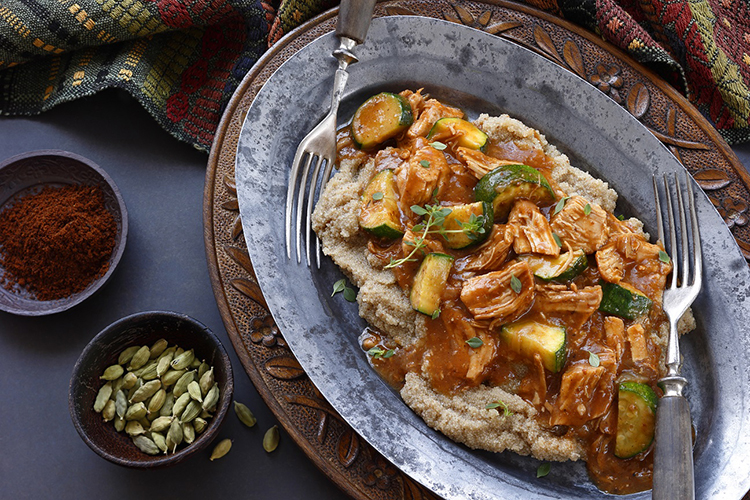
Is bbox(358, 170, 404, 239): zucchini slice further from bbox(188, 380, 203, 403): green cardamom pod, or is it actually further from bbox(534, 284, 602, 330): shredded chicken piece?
bbox(188, 380, 203, 403): green cardamom pod

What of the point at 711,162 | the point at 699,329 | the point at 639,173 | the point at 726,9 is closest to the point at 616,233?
the point at 639,173

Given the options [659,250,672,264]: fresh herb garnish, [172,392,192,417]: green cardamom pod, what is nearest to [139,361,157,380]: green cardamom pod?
[172,392,192,417]: green cardamom pod

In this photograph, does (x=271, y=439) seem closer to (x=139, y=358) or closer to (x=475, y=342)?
(x=139, y=358)

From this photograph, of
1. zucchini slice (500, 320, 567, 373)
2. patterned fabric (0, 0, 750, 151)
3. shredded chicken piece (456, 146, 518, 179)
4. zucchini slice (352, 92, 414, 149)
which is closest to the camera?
zucchini slice (500, 320, 567, 373)

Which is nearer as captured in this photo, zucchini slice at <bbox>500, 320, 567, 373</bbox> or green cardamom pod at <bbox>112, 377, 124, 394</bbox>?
zucchini slice at <bbox>500, 320, 567, 373</bbox>

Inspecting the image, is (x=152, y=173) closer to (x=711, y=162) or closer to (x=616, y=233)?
(x=616, y=233)

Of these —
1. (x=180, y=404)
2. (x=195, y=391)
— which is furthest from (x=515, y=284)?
(x=180, y=404)

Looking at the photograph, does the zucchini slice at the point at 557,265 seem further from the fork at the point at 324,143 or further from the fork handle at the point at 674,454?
the fork at the point at 324,143
